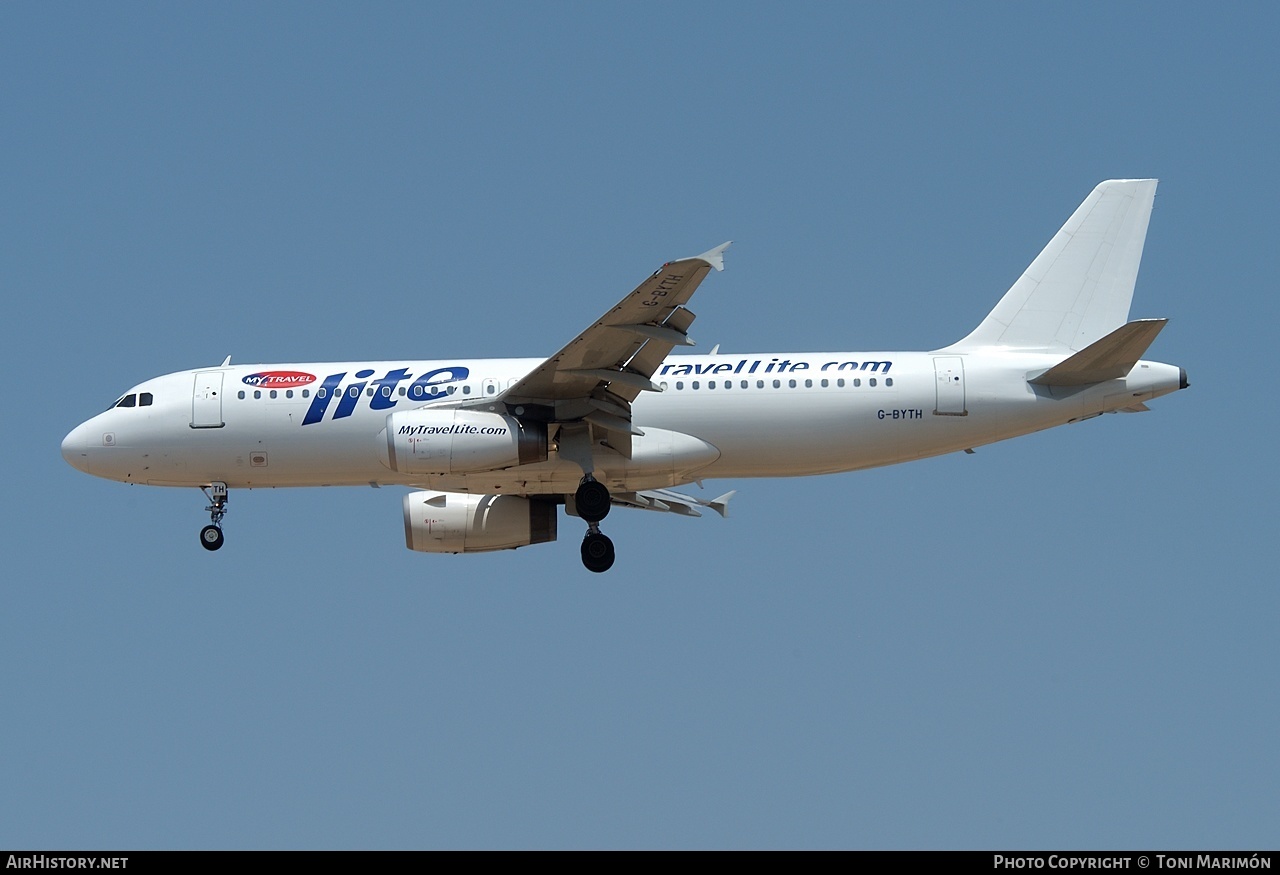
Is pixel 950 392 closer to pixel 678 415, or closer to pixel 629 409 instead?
pixel 678 415

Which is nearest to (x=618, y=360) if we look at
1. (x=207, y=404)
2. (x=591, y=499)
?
(x=591, y=499)

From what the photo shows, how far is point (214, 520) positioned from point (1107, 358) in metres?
15.6

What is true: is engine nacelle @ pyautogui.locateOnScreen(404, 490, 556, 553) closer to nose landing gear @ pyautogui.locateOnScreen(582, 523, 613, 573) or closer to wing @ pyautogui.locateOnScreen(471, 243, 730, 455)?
nose landing gear @ pyautogui.locateOnScreen(582, 523, 613, 573)

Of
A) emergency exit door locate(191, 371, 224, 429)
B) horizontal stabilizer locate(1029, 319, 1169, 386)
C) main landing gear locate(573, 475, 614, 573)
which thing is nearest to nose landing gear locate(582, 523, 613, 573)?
main landing gear locate(573, 475, 614, 573)

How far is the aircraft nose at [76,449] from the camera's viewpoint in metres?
31.0

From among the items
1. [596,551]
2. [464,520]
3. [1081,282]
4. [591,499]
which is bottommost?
[596,551]

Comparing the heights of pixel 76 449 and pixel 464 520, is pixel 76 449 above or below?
above

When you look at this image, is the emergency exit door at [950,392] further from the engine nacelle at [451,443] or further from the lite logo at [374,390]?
the lite logo at [374,390]

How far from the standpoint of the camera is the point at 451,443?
27609 mm

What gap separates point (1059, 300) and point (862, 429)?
190 inches

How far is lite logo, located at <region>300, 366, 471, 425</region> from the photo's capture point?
29.8 meters

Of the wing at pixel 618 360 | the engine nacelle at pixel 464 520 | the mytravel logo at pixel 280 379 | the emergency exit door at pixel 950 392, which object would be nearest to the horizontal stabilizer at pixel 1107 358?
the emergency exit door at pixel 950 392
